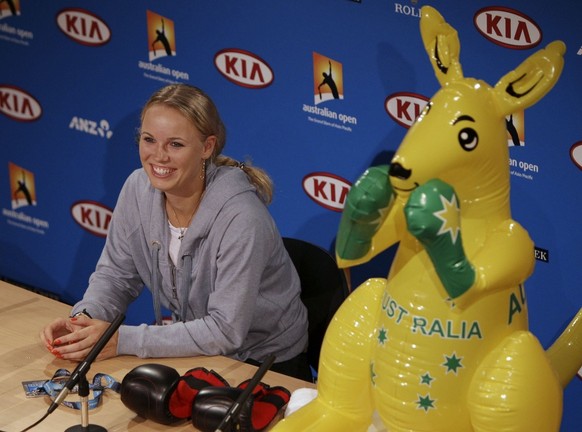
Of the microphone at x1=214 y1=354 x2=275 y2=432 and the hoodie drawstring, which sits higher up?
the hoodie drawstring

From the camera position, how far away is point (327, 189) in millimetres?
2906

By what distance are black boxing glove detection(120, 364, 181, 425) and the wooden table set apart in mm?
33

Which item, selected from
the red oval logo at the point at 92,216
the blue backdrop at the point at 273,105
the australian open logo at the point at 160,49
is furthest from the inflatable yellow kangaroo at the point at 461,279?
the red oval logo at the point at 92,216

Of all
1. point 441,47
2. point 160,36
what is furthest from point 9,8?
point 441,47

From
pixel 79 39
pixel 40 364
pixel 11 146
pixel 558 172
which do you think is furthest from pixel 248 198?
pixel 11 146

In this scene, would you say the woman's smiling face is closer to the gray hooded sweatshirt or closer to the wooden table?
the gray hooded sweatshirt

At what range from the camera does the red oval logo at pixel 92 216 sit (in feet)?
11.5

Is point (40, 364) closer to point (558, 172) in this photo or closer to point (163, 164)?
point (163, 164)

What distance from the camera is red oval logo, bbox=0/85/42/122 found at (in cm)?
353

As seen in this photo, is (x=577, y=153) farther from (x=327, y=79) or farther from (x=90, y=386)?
(x=90, y=386)

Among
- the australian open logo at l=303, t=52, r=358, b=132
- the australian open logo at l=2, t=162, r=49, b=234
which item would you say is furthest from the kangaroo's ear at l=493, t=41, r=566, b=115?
the australian open logo at l=2, t=162, r=49, b=234

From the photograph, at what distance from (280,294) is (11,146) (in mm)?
1682

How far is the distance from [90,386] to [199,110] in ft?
2.33

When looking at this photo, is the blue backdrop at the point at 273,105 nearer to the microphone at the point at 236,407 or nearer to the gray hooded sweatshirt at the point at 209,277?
the gray hooded sweatshirt at the point at 209,277
